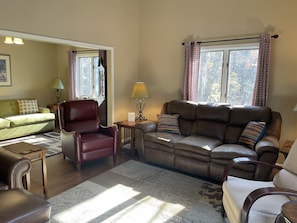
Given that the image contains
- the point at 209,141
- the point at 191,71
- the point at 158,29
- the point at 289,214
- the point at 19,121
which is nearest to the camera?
the point at 289,214

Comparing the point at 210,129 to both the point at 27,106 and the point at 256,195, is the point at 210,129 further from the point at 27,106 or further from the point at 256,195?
the point at 27,106

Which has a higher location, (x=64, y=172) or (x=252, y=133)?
(x=252, y=133)

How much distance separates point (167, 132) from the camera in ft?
12.9

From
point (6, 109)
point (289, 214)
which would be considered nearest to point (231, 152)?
point (289, 214)

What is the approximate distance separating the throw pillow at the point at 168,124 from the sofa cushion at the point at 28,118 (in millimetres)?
3181

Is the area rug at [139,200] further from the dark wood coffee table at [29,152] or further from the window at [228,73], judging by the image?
the window at [228,73]

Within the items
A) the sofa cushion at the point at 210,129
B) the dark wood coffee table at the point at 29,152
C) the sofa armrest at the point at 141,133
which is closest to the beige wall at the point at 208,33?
the sofa cushion at the point at 210,129

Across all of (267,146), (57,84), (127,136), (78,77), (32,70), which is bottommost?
(127,136)

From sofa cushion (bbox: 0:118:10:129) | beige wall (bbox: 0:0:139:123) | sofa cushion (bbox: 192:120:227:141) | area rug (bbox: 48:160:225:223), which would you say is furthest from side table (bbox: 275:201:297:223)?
sofa cushion (bbox: 0:118:10:129)

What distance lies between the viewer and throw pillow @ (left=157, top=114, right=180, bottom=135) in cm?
392

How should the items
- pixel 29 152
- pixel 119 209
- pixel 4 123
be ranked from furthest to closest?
pixel 4 123 < pixel 29 152 < pixel 119 209

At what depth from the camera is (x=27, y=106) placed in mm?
5758

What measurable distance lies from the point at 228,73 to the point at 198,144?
1.53 m

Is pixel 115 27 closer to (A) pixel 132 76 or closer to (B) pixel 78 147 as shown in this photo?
(A) pixel 132 76
